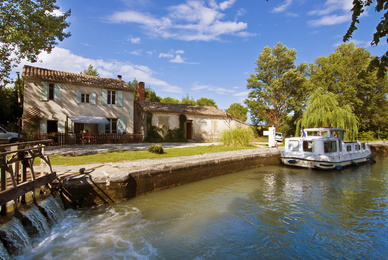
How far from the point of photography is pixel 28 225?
4613 mm

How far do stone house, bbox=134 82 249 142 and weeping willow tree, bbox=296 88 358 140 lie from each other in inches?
357

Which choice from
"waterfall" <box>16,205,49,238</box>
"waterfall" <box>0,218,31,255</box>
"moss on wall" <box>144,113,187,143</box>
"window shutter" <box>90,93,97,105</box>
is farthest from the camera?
"moss on wall" <box>144,113,187,143</box>

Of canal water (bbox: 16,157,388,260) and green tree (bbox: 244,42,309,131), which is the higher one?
green tree (bbox: 244,42,309,131)

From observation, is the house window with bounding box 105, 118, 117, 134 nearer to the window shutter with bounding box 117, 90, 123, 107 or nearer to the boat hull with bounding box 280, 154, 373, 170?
the window shutter with bounding box 117, 90, 123, 107

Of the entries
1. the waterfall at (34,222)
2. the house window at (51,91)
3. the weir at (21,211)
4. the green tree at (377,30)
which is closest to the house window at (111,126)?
the house window at (51,91)

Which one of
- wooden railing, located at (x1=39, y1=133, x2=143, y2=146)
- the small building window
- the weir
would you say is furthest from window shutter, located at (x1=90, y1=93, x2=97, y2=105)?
the weir

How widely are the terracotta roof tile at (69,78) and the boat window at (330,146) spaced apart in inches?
655

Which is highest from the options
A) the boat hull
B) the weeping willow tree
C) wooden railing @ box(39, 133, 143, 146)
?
the weeping willow tree

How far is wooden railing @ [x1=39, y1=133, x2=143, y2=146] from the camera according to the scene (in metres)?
15.7

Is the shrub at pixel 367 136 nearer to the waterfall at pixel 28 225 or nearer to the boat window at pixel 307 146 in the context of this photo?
the boat window at pixel 307 146

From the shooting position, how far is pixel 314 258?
13.8ft

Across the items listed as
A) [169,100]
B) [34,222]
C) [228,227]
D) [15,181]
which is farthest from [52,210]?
[169,100]

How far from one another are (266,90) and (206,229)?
89.0 ft

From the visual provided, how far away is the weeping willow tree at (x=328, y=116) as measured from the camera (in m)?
18.2
